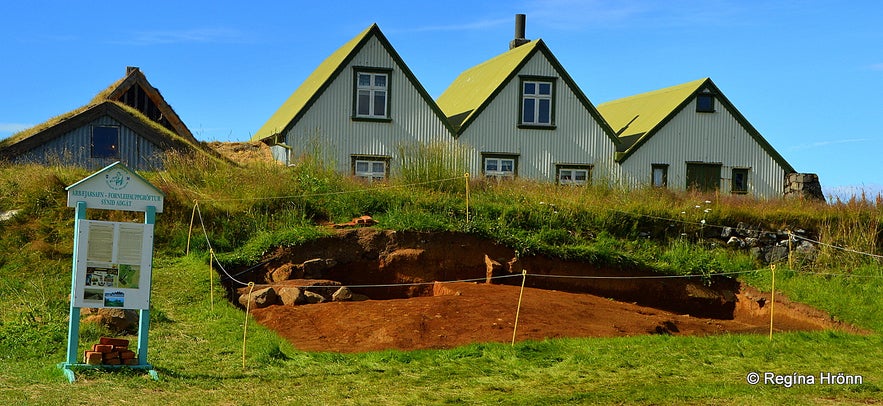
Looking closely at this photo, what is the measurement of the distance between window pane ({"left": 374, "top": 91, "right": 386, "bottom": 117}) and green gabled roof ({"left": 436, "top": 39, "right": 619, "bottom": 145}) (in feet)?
8.26

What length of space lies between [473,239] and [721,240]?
7.01 metres

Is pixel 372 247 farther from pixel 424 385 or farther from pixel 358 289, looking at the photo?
pixel 424 385

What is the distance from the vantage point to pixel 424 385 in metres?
12.6

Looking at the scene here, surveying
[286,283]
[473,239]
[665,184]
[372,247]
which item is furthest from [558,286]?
[665,184]

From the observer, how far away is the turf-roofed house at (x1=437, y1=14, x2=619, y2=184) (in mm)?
33469

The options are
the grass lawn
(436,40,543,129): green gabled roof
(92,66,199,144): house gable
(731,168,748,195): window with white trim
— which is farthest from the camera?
(731,168,748,195): window with white trim

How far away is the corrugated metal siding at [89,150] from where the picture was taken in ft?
100

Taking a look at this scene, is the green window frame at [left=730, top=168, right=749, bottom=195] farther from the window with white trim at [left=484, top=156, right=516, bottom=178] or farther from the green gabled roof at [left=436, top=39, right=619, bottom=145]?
the window with white trim at [left=484, top=156, right=516, bottom=178]

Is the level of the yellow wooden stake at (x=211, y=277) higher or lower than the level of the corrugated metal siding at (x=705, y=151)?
lower

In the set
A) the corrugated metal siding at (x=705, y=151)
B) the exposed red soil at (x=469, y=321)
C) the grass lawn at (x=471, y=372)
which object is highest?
the corrugated metal siding at (x=705, y=151)

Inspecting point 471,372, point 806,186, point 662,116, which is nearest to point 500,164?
point 662,116

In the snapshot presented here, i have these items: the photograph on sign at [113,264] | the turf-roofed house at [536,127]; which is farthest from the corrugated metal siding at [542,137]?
the photograph on sign at [113,264]

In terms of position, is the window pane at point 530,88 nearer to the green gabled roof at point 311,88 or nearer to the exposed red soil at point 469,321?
the green gabled roof at point 311,88

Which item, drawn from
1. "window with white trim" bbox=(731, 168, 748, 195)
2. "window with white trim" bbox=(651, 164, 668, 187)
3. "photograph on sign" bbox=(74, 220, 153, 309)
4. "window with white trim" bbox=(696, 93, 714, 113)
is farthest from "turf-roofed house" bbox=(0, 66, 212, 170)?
"window with white trim" bbox=(731, 168, 748, 195)
